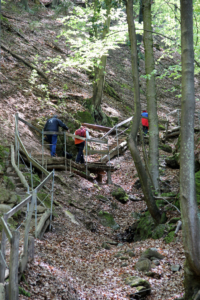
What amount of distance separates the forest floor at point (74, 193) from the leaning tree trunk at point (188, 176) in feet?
2.31

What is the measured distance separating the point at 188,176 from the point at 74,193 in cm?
649

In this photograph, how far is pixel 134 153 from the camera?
7.03m

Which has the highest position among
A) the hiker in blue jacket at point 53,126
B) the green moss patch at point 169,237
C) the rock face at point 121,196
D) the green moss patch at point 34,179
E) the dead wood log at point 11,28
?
the dead wood log at point 11,28

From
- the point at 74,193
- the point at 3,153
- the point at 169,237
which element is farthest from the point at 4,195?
the point at 169,237

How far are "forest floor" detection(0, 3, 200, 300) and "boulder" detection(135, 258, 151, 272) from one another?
4.3 inches

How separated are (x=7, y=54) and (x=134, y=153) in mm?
12087

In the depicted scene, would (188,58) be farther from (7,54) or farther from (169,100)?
(169,100)

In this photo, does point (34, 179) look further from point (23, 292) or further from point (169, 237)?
point (23, 292)

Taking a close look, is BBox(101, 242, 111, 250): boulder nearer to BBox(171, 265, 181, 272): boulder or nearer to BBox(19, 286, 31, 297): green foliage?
BBox(171, 265, 181, 272): boulder

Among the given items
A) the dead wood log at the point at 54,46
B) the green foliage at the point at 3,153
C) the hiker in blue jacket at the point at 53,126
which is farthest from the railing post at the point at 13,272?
the dead wood log at the point at 54,46

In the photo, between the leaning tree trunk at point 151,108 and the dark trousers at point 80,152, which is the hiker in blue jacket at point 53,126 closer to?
the dark trousers at point 80,152

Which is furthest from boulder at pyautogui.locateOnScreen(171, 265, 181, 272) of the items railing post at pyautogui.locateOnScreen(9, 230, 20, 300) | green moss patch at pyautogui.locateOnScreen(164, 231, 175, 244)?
railing post at pyautogui.locateOnScreen(9, 230, 20, 300)

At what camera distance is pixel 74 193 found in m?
10.3

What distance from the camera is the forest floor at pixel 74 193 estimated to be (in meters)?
5.08
